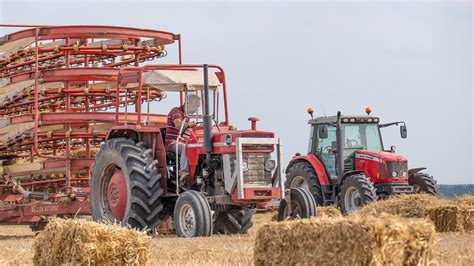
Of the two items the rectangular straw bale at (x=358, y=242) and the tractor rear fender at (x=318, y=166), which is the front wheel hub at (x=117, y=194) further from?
the rectangular straw bale at (x=358, y=242)

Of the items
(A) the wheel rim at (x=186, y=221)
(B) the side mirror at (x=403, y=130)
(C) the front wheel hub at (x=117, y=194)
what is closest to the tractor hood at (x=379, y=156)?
(B) the side mirror at (x=403, y=130)

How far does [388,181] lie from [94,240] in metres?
9.96

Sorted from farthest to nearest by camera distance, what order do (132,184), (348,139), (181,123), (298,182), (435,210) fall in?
A: (298,182) → (348,139) → (435,210) → (181,123) → (132,184)

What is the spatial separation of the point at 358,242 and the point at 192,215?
5775 mm

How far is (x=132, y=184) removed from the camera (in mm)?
12289

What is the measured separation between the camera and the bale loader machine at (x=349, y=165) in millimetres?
17016

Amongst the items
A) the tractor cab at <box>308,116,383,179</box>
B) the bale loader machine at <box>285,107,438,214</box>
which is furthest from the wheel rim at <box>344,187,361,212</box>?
the tractor cab at <box>308,116,383,179</box>

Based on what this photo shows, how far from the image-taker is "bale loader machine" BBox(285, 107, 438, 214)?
17.0 m

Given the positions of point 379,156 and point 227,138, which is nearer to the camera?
point 227,138

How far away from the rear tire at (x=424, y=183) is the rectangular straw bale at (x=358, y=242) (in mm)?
11096

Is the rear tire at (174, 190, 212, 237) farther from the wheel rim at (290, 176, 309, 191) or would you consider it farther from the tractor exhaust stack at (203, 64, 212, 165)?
the wheel rim at (290, 176, 309, 191)

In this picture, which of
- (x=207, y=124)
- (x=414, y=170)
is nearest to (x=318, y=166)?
(x=414, y=170)

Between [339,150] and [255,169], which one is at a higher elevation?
[339,150]

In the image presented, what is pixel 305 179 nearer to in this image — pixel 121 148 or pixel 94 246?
pixel 121 148
